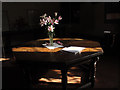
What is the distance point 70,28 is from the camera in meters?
4.75

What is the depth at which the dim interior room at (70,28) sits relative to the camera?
2533 millimetres

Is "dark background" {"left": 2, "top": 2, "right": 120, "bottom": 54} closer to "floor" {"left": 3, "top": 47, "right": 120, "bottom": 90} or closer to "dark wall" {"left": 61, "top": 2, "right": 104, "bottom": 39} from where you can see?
"dark wall" {"left": 61, "top": 2, "right": 104, "bottom": 39}

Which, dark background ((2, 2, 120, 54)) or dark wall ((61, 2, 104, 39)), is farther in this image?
dark wall ((61, 2, 104, 39))

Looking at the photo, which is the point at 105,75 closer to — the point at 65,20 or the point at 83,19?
the point at 83,19

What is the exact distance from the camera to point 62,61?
1386 millimetres

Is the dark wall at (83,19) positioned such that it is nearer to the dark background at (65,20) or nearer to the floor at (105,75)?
the dark background at (65,20)

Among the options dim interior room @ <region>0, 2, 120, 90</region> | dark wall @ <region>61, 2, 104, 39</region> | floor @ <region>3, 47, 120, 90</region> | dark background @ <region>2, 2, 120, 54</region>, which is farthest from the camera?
dark wall @ <region>61, 2, 104, 39</region>

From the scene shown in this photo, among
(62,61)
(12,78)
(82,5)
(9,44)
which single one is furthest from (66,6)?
(62,61)

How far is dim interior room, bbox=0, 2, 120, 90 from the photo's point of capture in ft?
8.31

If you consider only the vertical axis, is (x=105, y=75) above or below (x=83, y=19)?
below

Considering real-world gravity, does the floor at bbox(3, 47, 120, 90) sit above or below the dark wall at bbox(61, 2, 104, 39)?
below

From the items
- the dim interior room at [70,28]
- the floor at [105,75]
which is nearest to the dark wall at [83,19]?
the dim interior room at [70,28]

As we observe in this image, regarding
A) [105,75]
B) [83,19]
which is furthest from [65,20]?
[105,75]

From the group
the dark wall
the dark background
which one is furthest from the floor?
the dark wall
